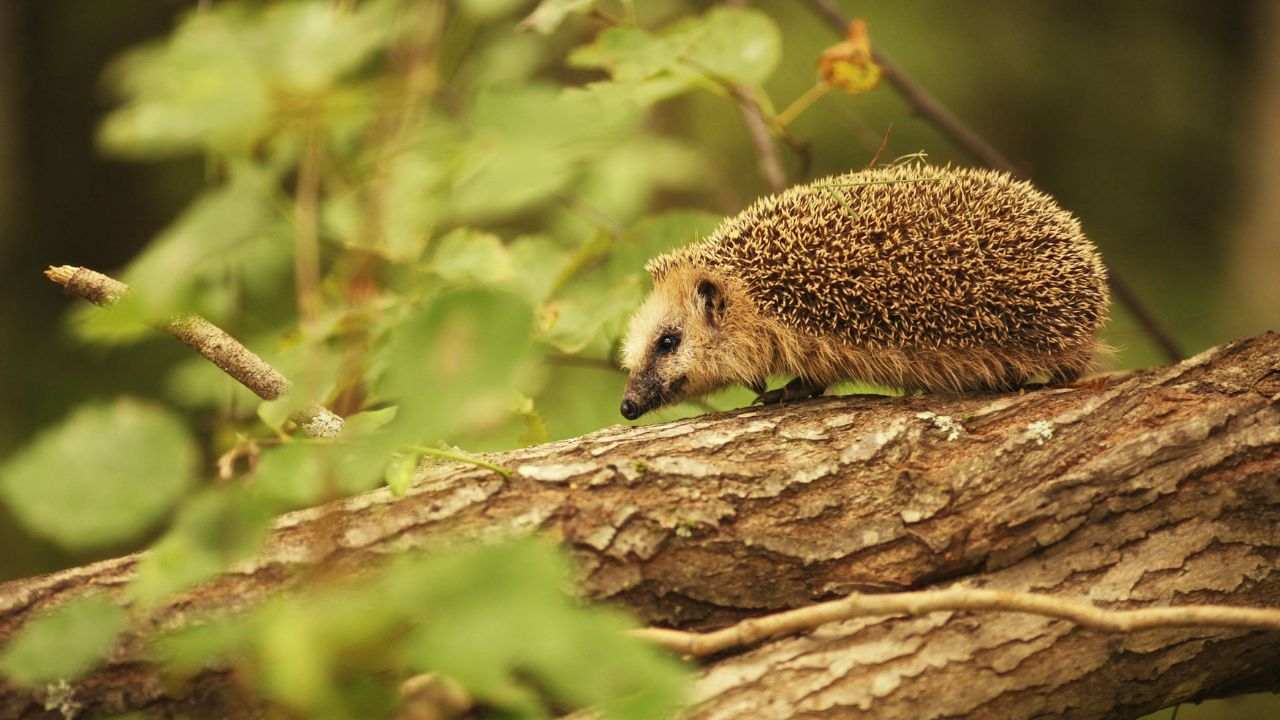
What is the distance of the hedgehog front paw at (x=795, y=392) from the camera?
2869 millimetres

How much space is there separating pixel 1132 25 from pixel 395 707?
7.96 meters

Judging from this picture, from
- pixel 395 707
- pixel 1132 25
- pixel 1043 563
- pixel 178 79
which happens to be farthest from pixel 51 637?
pixel 1132 25

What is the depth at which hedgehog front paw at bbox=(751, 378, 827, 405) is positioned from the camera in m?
2.87

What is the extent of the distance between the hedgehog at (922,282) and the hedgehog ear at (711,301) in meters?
0.15

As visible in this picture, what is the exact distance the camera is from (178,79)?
97 centimetres

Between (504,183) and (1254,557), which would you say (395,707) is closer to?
(504,183)

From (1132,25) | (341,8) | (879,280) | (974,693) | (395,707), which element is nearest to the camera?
(395,707)

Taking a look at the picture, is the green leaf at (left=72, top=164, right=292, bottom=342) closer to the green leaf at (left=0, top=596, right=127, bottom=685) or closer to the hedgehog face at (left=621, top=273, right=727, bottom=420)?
the green leaf at (left=0, top=596, right=127, bottom=685)

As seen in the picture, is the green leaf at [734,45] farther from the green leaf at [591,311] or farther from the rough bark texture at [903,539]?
the rough bark texture at [903,539]

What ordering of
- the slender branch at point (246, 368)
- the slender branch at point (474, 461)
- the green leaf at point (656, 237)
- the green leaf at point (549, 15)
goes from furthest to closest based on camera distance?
the green leaf at point (656, 237), the green leaf at point (549, 15), the slender branch at point (246, 368), the slender branch at point (474, 461)

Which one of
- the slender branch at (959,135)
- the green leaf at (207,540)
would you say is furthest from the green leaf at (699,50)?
the green leaf at (207,540)

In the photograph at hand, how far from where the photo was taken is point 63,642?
1.16 meters

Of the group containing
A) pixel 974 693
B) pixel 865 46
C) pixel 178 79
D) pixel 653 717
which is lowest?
pixel 974 693

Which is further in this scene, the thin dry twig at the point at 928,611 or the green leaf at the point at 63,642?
the thin dry twig at the point at 928,611
